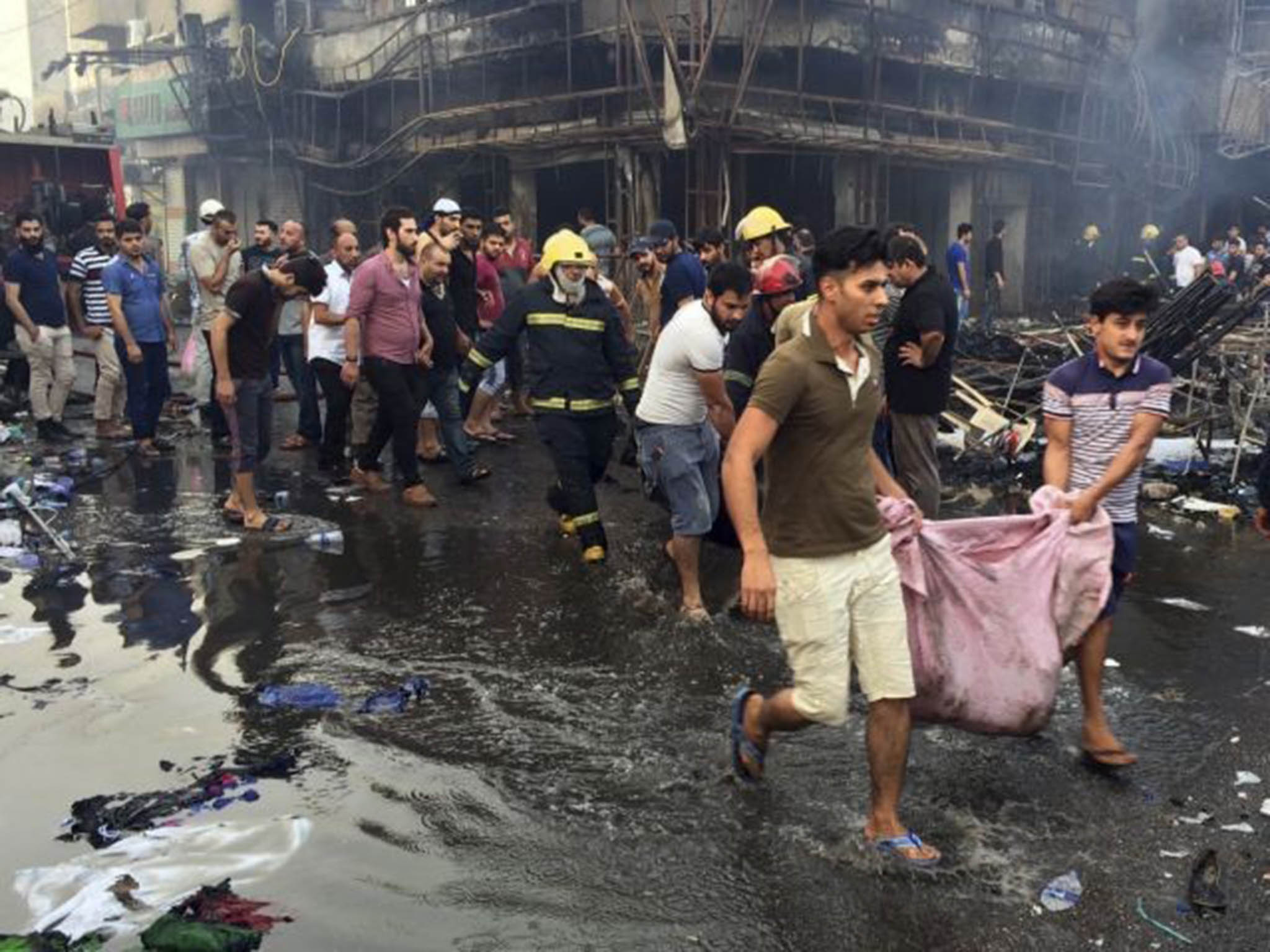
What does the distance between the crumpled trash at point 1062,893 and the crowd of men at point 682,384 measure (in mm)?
329

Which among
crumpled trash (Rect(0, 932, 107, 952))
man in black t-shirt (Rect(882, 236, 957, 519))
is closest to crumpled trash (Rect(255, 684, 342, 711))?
crumpled trash (Rect(0, 932, 107, 952))

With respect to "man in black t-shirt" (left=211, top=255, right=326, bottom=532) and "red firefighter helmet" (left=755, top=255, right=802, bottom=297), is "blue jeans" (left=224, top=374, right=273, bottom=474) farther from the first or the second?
"red firefighter helmet" (left=755, top=255, right=802, bottom=297)

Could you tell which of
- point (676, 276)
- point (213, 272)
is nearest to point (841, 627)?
point (676, 276)

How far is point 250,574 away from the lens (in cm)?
632

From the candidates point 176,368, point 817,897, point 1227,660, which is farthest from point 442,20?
point 817,897

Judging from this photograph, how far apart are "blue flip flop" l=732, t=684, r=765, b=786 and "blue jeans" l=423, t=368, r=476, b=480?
15.8 feet

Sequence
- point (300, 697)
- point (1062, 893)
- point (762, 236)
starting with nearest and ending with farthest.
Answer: point (1062, 893)
point (300, 697)
point (762, 236)

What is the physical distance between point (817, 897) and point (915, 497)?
3.09 metres

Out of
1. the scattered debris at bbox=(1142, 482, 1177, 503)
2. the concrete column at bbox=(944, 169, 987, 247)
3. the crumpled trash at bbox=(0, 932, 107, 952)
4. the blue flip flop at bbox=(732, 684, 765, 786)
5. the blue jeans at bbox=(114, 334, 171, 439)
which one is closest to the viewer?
the crumpled trash at bbox=(0, 932, 107, 952)

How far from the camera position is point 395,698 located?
4641 mm

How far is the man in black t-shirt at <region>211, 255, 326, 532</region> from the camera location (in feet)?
22.3

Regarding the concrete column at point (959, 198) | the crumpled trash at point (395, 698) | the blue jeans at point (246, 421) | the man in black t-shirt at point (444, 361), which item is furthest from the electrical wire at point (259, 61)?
the crumpled trash at point (395, 698)

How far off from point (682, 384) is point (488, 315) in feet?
15.5

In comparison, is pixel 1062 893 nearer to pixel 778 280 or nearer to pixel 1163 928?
pixel 1163 928
